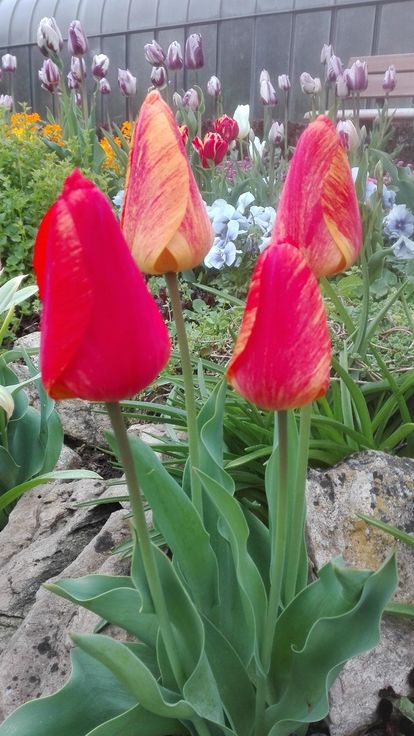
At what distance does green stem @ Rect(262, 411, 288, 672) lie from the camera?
669 millimetres

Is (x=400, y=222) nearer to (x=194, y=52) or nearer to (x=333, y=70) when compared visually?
(x=333, y=70)

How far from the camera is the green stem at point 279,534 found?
67cm

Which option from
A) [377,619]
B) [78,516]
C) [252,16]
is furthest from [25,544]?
[252,16]

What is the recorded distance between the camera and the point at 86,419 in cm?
227

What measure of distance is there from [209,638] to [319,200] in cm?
53

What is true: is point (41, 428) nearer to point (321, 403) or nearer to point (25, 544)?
point (25, 544)

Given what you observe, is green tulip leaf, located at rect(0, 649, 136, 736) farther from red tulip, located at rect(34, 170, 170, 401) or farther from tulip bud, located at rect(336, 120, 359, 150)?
tulip bud, located at rect(336, 120, 359, 150)

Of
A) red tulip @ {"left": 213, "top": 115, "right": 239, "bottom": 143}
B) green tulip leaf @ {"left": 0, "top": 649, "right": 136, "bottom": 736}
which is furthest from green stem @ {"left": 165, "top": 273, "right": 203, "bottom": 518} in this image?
red tulip @ {"left": 213, "top": 115, "right": 239, "bottom": 143}

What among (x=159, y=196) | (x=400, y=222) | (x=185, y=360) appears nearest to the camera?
(x=159, y=196)

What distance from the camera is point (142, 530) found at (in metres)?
0.67

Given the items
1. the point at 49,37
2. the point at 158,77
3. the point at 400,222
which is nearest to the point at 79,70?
the point at 49,37

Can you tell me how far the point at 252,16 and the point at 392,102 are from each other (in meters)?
2.27

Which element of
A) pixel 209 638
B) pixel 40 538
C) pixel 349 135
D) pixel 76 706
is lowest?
pixel 40 538

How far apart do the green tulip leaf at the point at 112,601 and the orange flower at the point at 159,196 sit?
37 centimetres
